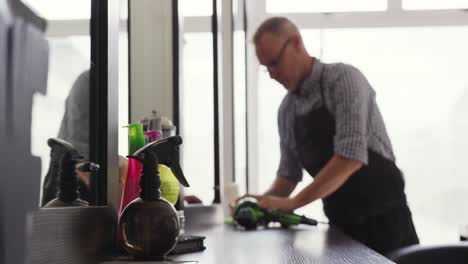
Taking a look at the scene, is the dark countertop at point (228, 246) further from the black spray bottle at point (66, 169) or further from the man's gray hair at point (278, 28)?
the man's gray hair at point (278, 28)

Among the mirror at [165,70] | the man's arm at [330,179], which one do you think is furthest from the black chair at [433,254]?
the mirror at [165,70]

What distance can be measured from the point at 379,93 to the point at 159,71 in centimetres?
261

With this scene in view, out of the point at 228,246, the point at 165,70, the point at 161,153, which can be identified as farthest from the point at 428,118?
the point at 161,153

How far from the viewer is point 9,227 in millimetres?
629

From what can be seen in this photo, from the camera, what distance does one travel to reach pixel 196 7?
9.28ft

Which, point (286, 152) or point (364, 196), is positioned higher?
point (286, 152)

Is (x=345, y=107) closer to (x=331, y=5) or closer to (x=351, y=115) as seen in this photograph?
(x=351, y=115)

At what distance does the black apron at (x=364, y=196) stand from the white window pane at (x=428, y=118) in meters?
1.67

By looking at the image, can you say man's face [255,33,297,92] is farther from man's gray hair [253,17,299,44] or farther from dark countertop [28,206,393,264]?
dark countertop [28,206,393,264]

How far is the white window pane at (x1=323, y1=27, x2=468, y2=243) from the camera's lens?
4.31 meters

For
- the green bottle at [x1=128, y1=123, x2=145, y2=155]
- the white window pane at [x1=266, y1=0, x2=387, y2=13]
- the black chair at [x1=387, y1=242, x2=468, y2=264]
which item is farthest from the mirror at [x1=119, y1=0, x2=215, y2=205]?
the white window pane at [x1=266, y1=0, x2=387, y2=13]

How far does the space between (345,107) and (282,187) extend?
676 millimetres

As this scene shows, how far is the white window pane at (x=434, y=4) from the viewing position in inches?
174

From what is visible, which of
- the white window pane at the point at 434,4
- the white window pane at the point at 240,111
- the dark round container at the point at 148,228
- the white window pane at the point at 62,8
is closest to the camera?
the white window pane at the point at 62,8
